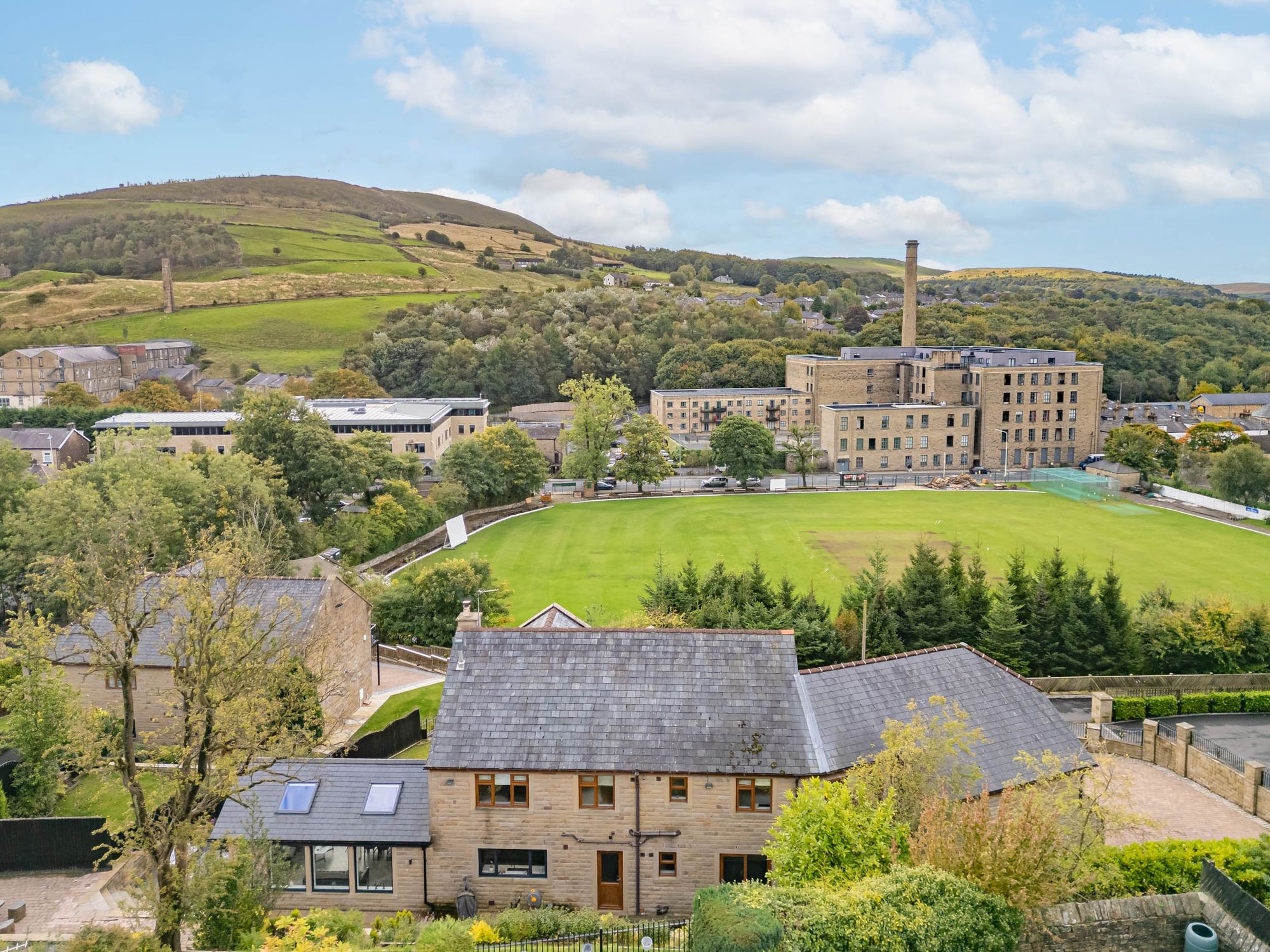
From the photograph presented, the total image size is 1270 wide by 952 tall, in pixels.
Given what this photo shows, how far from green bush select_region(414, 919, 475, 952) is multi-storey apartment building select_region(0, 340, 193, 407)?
11103 cm

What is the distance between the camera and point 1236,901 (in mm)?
15031

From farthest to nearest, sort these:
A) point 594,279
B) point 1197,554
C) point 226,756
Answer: point 594,279
point 1197,554
point 226,756

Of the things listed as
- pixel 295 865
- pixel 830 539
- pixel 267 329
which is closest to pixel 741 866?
pixel 295 865

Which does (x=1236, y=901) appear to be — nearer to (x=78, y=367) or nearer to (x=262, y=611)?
(x=262, y=611)

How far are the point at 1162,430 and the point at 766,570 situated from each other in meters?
55.0

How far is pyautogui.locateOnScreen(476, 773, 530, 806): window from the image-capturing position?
20.9 meters

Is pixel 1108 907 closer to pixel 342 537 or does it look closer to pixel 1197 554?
pixel 342 537

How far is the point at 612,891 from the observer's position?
68.5 feet

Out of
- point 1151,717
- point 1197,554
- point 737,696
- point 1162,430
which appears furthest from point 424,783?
point 1162,430

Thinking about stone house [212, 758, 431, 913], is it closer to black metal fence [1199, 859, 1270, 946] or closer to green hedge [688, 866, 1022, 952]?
Result: green hedge [688, 866, 1022, 952]

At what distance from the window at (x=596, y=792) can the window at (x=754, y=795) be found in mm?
2751

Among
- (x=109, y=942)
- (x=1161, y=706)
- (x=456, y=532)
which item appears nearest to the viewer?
(x=109, y=942)

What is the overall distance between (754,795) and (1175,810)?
13.2 metres

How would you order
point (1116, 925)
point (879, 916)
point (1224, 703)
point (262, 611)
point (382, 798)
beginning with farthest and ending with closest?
point (1224, 703) < point (262, 611) < point (382, 798) < point (1116, 925) < point (879, 916)
